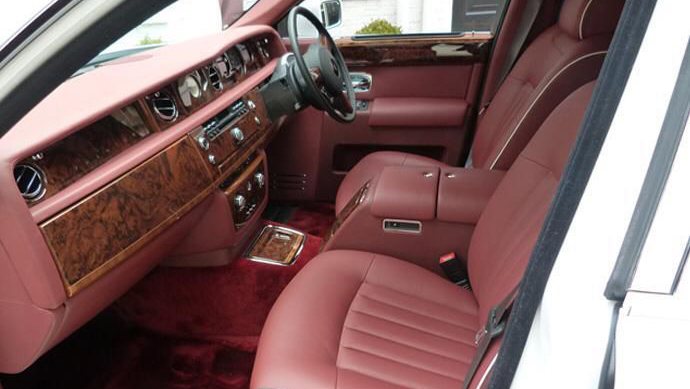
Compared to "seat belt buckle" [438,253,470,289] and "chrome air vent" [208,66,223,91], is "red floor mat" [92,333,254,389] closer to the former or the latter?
"seat belt buckle" [438,253,470,289]

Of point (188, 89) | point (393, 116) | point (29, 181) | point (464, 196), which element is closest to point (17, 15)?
point (29, 181)

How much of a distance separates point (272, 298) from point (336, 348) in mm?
615

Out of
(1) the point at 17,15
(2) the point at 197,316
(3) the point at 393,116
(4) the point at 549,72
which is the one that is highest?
(1) the point at 17,15

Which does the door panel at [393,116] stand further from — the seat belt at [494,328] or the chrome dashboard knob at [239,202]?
the seat belt at [494,328]

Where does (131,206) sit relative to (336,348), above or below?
above

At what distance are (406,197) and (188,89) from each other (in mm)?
661

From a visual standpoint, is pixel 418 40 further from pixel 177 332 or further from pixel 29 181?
pixel 29 181

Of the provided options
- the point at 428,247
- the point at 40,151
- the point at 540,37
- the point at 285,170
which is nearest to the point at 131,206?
the point at 40,151

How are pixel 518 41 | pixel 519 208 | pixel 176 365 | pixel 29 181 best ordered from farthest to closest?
1. pixel 518 41
2. pixel 176 365
3. pixel 519 208
4. pixel 29 181

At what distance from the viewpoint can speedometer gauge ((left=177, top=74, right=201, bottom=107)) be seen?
1.48m

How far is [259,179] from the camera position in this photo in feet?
6.15

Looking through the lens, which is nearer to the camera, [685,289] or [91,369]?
[685,289]

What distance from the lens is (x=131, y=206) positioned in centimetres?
120

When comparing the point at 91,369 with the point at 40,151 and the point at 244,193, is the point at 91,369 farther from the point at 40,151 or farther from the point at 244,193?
the point at 40,151
